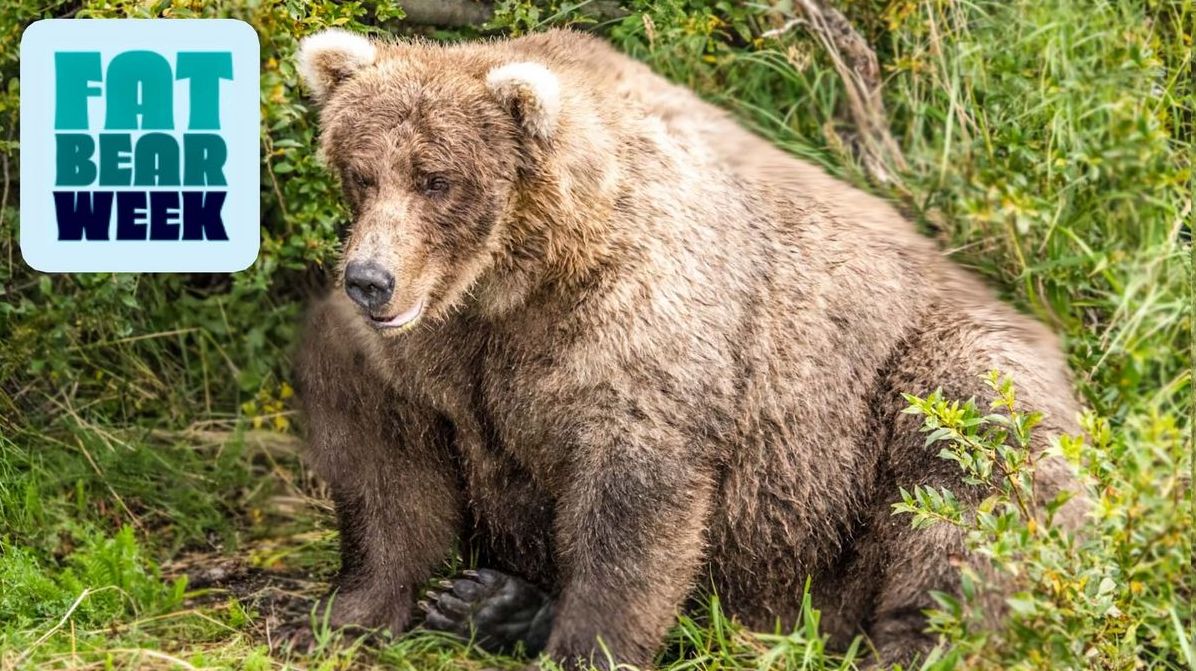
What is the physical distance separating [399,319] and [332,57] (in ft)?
3.21

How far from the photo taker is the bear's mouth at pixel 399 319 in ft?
16.9

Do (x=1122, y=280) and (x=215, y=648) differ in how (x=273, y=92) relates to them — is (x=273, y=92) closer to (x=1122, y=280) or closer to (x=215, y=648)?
(x=215, y=648)

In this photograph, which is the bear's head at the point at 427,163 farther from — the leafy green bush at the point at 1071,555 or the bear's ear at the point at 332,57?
the leafy green bush at the point at 1071,555

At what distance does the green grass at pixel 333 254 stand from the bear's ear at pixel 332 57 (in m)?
0.41

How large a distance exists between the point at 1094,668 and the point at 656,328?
74.2 inches

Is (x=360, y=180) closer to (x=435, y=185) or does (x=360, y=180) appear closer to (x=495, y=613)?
(x=435, y=185)

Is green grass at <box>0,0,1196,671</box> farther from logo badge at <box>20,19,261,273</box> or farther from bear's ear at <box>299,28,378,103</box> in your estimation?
bear's ear at <box>299,28,378,103</box>

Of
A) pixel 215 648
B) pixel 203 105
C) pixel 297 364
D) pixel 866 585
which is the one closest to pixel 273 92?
pixel 203 105

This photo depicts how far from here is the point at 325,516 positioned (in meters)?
6.54

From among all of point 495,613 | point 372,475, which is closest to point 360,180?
point 372,475

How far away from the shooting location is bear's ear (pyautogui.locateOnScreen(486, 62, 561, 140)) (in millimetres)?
5121

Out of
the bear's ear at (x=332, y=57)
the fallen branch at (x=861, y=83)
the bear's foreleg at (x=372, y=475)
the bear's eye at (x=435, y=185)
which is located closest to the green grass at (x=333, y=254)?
the fallen branch at (x=861, y=83)

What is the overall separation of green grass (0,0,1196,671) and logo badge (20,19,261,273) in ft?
0.46

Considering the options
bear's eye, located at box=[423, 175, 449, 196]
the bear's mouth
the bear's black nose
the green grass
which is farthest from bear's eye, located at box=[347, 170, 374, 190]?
the green grass
